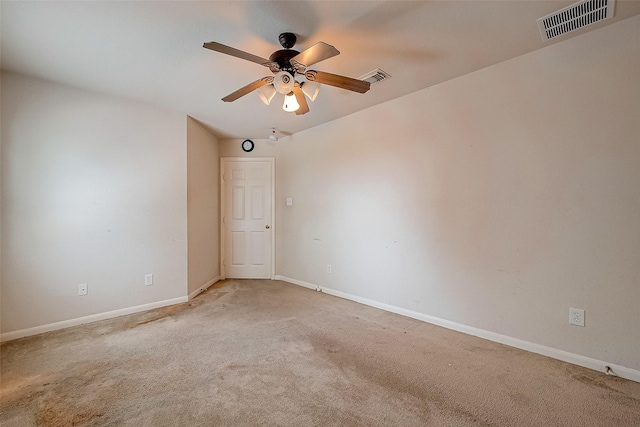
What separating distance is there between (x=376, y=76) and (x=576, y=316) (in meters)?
2.54

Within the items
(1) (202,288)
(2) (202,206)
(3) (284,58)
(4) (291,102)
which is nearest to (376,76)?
(4) (291,102)

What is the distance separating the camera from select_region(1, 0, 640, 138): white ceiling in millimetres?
1693

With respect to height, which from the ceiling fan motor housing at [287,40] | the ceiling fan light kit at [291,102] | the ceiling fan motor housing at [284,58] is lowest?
the ceiling fan light kit at [291,102]

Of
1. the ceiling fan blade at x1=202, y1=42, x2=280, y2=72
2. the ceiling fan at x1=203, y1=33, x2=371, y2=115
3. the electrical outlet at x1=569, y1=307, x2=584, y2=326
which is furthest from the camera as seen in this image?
the electrical outlet at x1=569, y1=307, x2=584, y2=326

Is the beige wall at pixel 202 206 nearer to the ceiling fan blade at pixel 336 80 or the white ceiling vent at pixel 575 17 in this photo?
the ceiling fan blade at pixel 336 80

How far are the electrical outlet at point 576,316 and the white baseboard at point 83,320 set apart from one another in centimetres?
396

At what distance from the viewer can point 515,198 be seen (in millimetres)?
2309

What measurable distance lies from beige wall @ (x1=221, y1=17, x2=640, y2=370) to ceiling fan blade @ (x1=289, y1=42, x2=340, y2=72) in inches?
62.5

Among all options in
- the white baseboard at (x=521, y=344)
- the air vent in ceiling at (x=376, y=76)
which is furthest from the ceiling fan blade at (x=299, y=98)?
the white baseboard at (x=521, y=344)

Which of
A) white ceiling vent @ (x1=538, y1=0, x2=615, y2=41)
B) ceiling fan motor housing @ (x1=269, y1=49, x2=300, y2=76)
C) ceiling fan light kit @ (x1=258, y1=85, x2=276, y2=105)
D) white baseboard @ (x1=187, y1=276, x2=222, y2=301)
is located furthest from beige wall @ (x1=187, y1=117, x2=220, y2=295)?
white ceiling vent @ (x1=538, y1=0, x2=615, y2=41)

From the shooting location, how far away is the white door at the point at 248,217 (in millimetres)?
4652

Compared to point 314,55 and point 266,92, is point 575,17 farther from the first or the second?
point 266,92

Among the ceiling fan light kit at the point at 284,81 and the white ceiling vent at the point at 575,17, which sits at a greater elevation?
the white ceiling vent at the point at 575,17

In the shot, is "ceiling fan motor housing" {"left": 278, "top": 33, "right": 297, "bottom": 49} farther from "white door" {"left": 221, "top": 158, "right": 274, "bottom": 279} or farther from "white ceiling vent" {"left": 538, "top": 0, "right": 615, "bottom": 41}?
"white door" {"left": 221, "top": 158, "right": 274, "bottom": 279}
